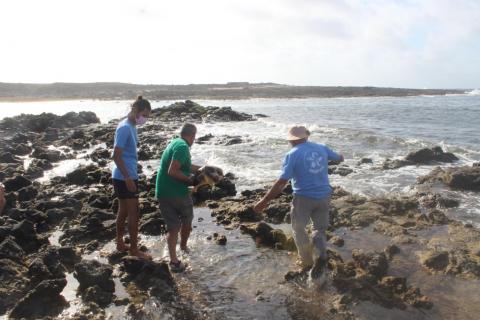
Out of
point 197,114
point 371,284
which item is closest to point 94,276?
point 371,284

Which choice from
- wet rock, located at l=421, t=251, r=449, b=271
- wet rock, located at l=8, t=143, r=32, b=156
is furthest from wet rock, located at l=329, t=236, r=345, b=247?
wet rock, located at l=8, t=143, r=32, b=156

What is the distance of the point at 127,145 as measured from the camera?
7102 millimetres

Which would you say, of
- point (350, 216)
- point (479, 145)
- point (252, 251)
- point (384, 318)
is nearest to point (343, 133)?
point (479, 145)

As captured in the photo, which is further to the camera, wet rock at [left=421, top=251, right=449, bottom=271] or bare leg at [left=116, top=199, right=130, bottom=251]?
bare leg at [left=116, top=199, right=130, bottom=251]

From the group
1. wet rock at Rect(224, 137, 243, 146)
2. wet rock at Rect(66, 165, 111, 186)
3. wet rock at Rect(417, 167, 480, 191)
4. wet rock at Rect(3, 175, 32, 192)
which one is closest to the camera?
wet rock at Rect(417, 167, 480, 191)

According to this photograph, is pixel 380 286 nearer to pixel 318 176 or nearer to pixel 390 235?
pixel 318 176

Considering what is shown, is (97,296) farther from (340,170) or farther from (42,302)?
(340,170)

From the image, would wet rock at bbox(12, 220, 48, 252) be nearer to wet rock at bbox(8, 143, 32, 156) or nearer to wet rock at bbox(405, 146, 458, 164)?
wet rock at bbox(405, 146, 458, 164)

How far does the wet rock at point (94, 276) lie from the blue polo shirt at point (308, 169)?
110 inches

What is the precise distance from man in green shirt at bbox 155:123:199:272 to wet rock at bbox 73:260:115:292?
1.00 meters

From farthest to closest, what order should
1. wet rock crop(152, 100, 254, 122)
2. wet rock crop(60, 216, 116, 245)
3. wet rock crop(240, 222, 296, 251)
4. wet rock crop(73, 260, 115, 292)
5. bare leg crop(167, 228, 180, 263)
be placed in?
1. wet rock crop(152, 100, 254, 122)
2. wet rock crop(60, 216, 116, 245)
3. wet rock crop(240, 222, 296, 251)
4. bare leg crop(167, 228, 180, 263)
5. wet rock crop(73, 260, 115, 292)

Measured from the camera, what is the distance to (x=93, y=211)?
33.2 ft

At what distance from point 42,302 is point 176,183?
2346 mm

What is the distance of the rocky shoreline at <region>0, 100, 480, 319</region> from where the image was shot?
6.16m
